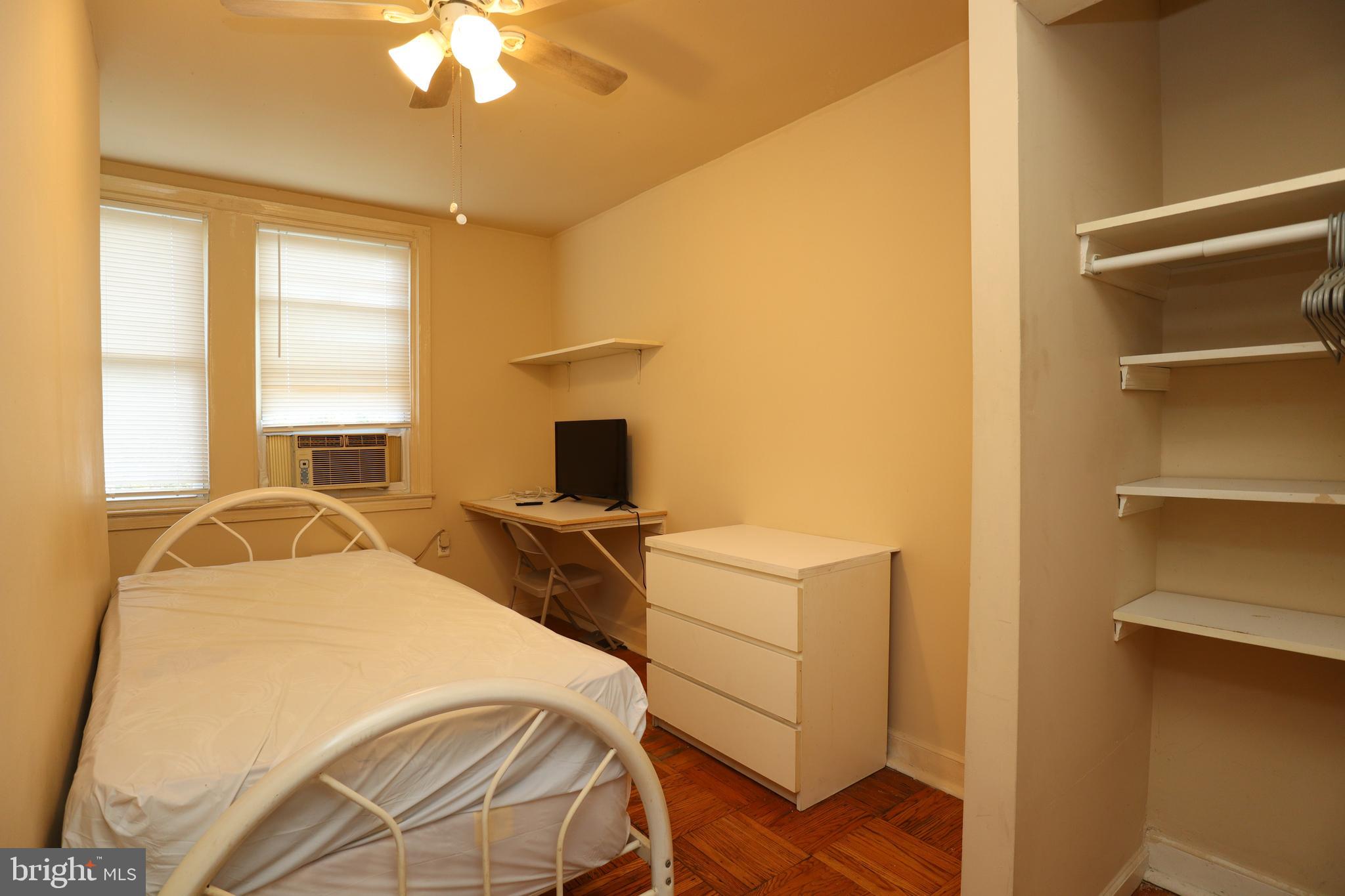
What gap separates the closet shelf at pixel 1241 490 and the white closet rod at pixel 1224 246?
47 centimetres

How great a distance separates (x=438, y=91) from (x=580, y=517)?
1928mm

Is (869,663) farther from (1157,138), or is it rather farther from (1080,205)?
(1157,138)

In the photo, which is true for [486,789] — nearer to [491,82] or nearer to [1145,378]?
[491,82]

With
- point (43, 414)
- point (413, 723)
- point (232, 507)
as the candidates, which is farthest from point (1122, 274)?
point (232, 507)

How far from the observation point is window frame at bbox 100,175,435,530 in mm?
A: 3146

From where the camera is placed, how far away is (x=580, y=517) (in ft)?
10.6

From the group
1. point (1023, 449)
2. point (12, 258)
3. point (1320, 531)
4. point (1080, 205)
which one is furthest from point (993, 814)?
point (12, 258)

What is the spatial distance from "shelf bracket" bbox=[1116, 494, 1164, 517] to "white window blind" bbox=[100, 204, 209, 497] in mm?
3795

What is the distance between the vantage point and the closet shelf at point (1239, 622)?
132 centimetres

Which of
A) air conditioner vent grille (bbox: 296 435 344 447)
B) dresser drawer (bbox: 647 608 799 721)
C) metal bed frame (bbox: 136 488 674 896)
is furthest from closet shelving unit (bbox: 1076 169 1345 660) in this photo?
air conditioner vent grille (bbox: 296 435 344 447)

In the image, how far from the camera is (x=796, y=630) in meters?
2.07

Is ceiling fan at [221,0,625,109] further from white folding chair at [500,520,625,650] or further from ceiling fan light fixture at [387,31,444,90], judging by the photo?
white folding chair at [500,520,625,650]

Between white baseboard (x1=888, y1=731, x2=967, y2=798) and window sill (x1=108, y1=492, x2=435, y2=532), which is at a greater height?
window sill (x1=108, y1=492, x2=435, y2=532)

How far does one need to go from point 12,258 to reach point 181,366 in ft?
8.50
